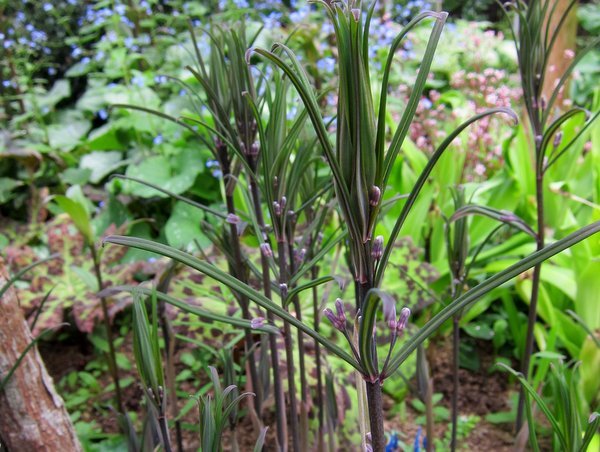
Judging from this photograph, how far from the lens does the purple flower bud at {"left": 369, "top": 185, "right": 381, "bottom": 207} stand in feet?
1.65

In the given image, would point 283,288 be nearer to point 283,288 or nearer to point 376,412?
point 283,288

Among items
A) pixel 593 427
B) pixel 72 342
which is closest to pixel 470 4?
pixel 72 342

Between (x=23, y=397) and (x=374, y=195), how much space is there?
80 cm

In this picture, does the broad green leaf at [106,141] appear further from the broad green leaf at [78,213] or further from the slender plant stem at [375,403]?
the slender plant stem at [375,403]

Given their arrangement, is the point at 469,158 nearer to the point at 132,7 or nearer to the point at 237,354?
the point at 237,354

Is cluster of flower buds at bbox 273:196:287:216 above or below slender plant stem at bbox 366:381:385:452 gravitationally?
above

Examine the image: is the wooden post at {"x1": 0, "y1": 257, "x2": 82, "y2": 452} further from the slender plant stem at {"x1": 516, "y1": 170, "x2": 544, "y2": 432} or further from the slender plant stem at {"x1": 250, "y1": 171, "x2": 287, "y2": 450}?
the slender plant stem at {"x1": 516, "y1": 170, "x2": 544, "y2": 432}

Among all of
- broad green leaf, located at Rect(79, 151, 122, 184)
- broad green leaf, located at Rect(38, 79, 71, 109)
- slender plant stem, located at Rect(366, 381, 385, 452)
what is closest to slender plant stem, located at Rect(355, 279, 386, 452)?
slender plant stem, located at Rect(366, 381, 385, 452)

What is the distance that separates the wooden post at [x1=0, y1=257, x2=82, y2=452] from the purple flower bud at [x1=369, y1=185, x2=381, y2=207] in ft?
2.48

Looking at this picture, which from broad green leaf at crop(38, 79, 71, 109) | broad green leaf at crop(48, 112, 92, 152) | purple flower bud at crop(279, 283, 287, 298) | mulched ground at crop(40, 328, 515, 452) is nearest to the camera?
purple flower bud at crop(279, 283, 287, 298)

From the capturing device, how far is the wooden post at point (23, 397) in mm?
969

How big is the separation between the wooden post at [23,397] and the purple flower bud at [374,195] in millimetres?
756

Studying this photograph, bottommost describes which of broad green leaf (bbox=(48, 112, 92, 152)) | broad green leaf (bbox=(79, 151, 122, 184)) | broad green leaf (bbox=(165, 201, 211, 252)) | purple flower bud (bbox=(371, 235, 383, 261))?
broad green leaf (bbox=(165, 201, 211, 252))

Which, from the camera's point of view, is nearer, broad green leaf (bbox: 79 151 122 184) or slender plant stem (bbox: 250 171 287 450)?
slender plant stem (bbox: 250 171 287 450)
